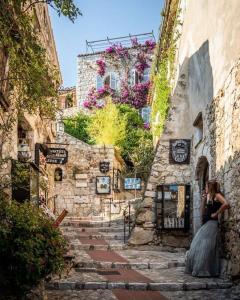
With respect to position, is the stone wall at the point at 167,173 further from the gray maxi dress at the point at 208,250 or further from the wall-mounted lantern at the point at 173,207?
the gray maxi dress at the point at 208,250

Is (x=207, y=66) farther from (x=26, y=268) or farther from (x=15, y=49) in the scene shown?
(x=26, y=268)

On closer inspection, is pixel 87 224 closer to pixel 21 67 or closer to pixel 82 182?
pixel 82 182

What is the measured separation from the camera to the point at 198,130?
9.67 metres

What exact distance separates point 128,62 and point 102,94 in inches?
120

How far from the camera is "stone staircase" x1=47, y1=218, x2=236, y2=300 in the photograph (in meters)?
5.48

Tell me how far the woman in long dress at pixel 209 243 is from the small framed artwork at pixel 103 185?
12.3m

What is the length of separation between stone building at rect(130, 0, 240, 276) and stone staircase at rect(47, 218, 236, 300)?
64 cm

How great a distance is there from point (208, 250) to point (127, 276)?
1397 mm

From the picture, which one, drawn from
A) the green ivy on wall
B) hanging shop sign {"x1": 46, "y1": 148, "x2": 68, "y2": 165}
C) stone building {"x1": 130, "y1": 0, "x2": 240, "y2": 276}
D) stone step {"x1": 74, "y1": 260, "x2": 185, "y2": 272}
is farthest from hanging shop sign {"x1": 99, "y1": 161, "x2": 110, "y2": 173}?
stone step {"x1": 74, "y1": 260, "x2": 185, "y2": 272}

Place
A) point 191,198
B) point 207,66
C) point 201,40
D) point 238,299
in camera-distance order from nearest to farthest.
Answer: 1. point 238,299
2. point 207,66
3. point 201,40
4. point 191,198

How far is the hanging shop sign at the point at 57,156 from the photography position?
1095 cm

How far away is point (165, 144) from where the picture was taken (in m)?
10.9

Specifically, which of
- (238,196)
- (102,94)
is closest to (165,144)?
(238,196)

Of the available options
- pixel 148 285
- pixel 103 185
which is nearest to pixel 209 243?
pixel 148 285
